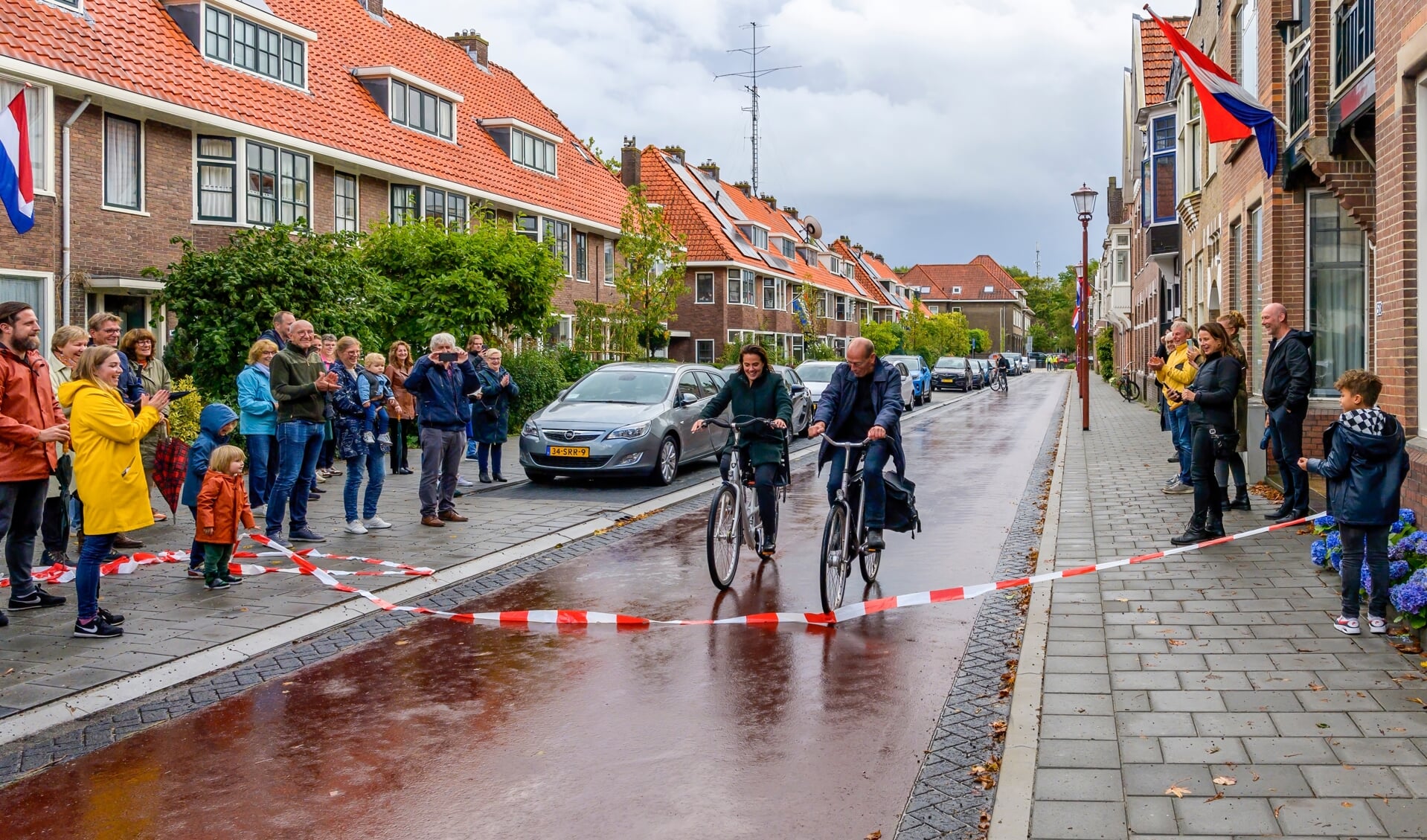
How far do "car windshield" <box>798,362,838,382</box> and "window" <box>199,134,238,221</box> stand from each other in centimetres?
1408

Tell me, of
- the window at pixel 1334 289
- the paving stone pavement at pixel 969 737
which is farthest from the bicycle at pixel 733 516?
the window at pixel 1334 289

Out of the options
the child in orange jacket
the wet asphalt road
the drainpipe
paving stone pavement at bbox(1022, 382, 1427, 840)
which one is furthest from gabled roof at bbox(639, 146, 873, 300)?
the wet asphalt road

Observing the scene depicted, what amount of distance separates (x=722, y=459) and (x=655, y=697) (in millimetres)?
2914

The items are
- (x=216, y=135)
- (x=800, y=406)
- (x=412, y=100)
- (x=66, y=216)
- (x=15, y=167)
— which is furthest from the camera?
(x=412, y=100)

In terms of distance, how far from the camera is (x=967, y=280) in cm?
13562

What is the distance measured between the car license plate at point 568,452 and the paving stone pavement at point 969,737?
631 cm

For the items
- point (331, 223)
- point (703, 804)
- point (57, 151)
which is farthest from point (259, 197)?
point (703, 804)

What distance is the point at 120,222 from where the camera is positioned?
61.4 feet

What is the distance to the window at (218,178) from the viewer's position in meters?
20.6

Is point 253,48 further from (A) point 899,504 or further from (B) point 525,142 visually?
(A) point 899,504

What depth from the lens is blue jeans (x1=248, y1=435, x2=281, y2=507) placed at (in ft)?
30.9

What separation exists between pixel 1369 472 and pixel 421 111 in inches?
1013

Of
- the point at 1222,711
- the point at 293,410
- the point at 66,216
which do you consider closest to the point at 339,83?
the point at 66,216

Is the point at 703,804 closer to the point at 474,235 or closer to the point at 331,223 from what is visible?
the point at 474,235
